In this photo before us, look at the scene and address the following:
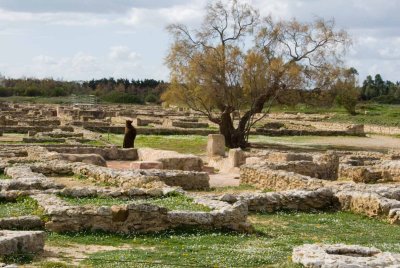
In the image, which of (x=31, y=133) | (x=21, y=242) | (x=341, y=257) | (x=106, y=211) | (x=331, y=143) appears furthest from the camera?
(x=331, y=143)

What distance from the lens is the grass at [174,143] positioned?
109ft

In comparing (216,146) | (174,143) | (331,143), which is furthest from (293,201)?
(331,143)

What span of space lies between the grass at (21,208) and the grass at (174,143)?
62.7 ft

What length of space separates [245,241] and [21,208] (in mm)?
3985

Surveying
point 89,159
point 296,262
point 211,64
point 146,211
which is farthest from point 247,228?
point 211,64

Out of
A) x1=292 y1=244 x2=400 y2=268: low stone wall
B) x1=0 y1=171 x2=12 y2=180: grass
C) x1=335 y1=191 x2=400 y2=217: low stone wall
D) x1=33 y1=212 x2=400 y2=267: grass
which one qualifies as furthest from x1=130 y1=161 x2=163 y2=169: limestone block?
x1=292 y1=244 x2=400 y2=268: low stone wall

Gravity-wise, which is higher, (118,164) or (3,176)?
(3,176)

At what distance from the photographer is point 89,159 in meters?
22.8

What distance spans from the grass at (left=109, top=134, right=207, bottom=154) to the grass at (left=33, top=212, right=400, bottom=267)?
1916 cm

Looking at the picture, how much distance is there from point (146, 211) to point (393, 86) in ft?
392

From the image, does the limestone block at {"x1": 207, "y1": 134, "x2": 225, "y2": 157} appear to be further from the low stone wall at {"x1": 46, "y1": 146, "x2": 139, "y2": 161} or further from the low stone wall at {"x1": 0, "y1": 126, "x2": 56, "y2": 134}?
the low stone wall at {"x1": 0, "y1": 126, "x2": 56, "y2": 134}

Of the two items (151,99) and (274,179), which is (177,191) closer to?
(274,179)

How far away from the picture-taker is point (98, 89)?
403ft

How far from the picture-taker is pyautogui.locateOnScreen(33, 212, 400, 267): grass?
29.1 feet
